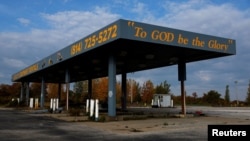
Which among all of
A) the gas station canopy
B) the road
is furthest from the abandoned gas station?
the road

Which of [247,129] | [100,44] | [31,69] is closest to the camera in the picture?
[247,129]

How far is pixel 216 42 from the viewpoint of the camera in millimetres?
23953

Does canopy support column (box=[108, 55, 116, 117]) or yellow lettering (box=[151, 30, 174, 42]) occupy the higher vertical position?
yellow lettering (box=[151, 30, 174, 42])

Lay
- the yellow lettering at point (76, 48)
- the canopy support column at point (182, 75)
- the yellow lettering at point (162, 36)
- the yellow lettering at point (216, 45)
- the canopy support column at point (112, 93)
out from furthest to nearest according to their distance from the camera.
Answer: the canopy support column at point (182, 75) → the yellow lettering at point (76, 48) → the yellow lettering at point (216, 45) → the canopy support column at point (112, 93) → the yellow lettering at point (162, 36)

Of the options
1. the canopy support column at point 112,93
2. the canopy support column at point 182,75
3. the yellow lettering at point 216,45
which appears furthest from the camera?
the canopy support column at point 182,75

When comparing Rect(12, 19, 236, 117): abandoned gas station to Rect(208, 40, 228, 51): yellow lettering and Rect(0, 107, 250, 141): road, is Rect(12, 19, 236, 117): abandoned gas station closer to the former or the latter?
Rect(208, 40, 228, 51): yellow lettering

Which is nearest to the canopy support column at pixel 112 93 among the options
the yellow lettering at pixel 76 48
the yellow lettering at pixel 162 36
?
the yellow lettering at pixel 76 48

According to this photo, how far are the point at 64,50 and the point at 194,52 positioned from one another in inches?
468

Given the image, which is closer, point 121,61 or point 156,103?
point 121,61

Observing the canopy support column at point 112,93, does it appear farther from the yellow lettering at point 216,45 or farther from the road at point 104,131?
the yellow lettering at point 216,45

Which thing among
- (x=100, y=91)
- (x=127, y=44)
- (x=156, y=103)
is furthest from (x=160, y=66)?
(x=100, y=91)

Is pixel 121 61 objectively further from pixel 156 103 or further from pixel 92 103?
pixel 156 103

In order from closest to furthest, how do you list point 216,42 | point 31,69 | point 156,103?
1. point 216,42
2. point 31,69
3. point 156,103

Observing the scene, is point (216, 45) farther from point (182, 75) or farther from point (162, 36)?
point (162, 36)
